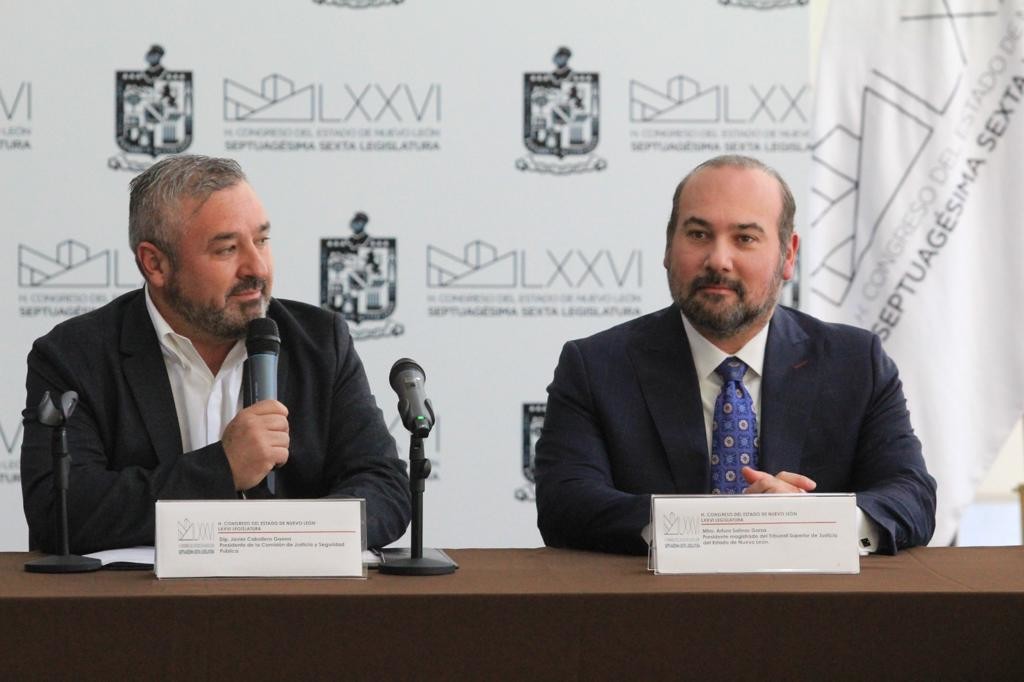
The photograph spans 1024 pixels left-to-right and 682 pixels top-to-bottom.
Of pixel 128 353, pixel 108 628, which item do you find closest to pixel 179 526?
pixel 108 628

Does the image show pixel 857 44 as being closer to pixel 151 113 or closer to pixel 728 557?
pixel 151 113

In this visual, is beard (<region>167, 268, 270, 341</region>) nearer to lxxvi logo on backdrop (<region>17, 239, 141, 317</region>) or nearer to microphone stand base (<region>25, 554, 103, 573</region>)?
microphone stand base (<region>25, 554, 103, 573</region>)

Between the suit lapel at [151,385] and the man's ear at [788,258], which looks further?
the man's ear at [788,258]

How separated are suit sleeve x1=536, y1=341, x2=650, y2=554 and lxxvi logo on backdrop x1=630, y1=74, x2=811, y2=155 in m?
1.51

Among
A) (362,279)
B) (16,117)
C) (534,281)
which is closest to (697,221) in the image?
(534,281)

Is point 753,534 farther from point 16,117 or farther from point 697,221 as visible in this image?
point 16,117

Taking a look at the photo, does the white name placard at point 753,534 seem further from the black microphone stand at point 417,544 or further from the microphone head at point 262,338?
the microphone head at point 262,338

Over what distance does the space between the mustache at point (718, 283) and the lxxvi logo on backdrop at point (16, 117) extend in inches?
96.8

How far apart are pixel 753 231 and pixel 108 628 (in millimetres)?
1720

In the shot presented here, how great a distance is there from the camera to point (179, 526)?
217 centimetres

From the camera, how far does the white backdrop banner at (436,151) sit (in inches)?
170

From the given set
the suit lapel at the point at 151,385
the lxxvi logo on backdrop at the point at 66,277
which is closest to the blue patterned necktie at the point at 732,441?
the suit lapel at the point at 151,385

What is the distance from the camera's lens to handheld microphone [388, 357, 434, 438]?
7.53 ft

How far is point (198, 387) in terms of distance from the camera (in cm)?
298
